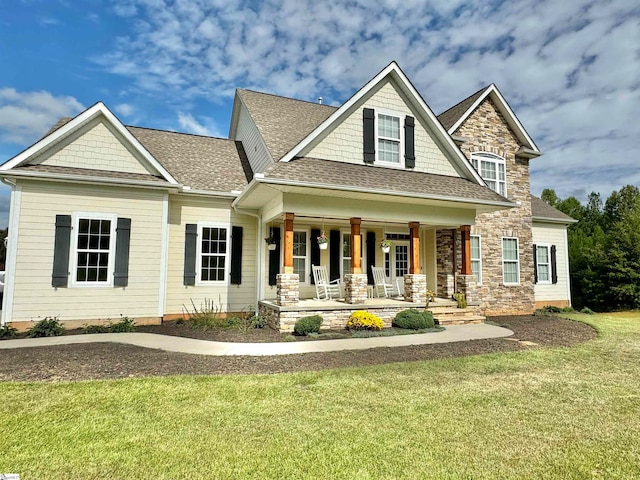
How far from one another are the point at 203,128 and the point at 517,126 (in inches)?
737

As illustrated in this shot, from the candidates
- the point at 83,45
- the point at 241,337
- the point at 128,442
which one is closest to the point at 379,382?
the point at 128,442

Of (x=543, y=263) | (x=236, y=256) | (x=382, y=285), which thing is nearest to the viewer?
(x=236, y=256)

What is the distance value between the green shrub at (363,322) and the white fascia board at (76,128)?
642 cm

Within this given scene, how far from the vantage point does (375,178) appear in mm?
10523

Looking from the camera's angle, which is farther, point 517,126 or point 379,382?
point 517,126

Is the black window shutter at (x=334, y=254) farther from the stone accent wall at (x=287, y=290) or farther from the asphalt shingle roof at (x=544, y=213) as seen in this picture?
the asphalt shingle roof at (x=544, y=213)

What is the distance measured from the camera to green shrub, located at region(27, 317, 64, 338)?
8.81 metres

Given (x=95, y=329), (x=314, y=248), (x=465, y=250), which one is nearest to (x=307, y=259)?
(x=314, y=248)

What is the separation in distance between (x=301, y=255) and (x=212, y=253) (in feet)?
9.98

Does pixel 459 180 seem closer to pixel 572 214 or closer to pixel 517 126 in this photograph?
pixel 517 126

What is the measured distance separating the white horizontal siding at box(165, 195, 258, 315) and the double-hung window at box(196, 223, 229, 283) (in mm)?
244

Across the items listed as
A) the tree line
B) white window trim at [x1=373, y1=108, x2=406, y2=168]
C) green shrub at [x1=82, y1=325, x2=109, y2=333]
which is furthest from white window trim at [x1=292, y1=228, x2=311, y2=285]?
the tree line

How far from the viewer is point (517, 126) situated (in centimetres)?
1491

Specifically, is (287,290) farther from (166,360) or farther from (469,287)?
(469,287)
